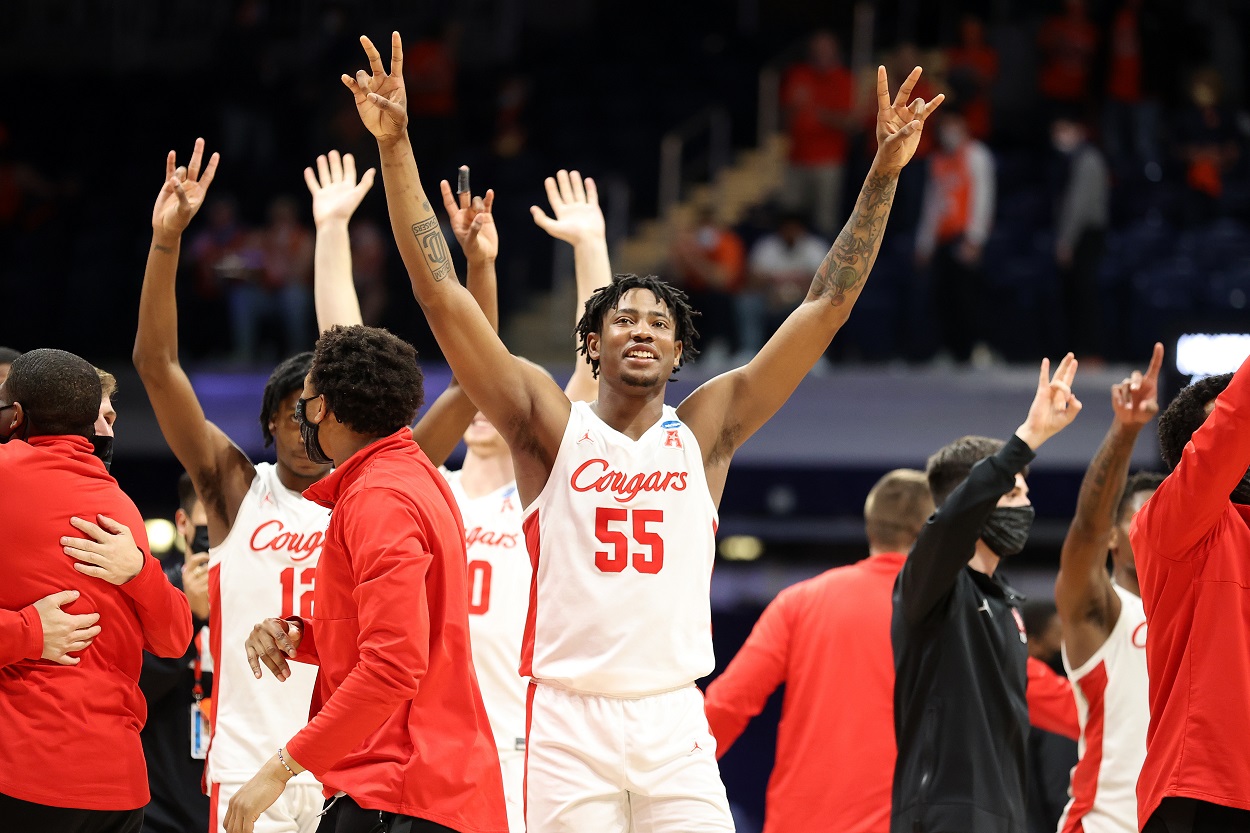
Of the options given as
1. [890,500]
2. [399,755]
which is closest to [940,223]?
[890,500]

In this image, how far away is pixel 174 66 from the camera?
1598 centimetres

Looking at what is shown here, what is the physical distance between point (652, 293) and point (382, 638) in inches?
51.2

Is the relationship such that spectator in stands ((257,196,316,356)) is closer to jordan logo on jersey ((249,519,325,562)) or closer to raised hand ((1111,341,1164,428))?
jordan logo on jersey ((249,519,325,562))

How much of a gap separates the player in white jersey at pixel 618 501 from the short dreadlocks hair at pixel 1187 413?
93 centimetres

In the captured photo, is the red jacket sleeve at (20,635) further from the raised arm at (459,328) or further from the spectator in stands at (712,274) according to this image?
the spectator in stands at (712,274)

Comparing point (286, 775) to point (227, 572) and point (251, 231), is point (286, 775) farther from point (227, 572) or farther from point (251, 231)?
point (251, 231)

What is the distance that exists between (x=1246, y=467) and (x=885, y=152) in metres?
1.32

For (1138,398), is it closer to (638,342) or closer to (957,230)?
(638,342)

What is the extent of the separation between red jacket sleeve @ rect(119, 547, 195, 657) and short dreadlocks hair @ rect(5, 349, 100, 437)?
0.34 meters

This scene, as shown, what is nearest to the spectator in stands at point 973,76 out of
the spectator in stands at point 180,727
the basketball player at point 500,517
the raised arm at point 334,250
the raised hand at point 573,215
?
the raised hand at point 573,215

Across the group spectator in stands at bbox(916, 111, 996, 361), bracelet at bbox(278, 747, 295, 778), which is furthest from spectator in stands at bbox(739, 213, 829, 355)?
bracelet at bbox(278, 747, 295, 778)

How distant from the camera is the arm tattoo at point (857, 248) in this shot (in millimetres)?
4234

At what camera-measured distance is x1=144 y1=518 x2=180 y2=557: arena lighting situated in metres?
11.4

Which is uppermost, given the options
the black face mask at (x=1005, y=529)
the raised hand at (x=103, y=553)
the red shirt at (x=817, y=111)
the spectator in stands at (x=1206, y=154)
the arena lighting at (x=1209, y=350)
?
the red shirt at (x=817, y=111)
